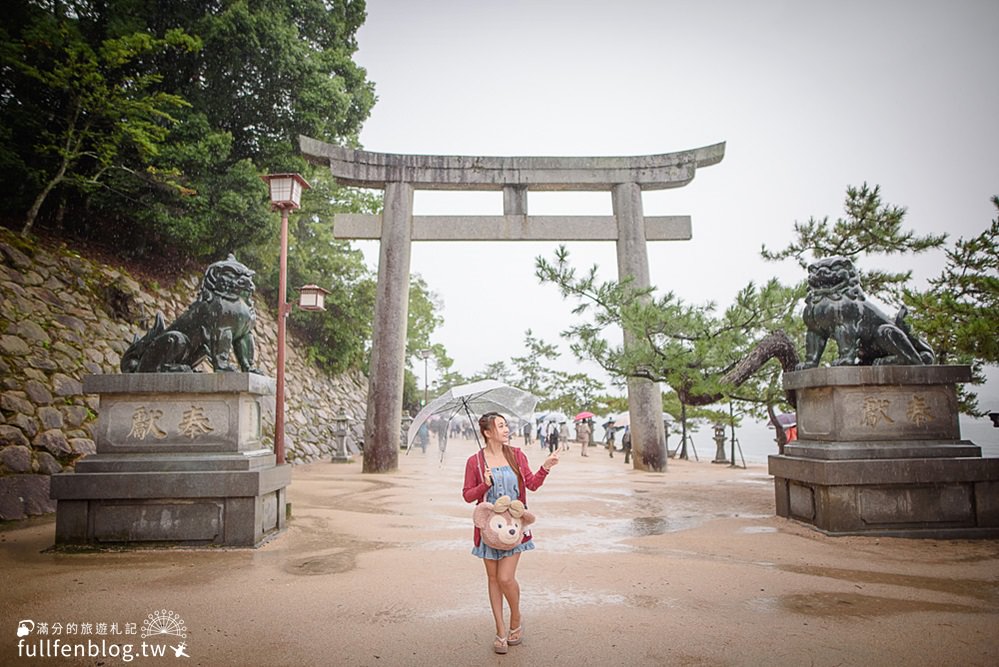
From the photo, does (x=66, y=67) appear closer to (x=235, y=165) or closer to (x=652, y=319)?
(x=235, y=165)

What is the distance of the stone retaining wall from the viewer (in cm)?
711

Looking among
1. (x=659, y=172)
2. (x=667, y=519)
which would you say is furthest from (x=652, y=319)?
(x=659, y=172)

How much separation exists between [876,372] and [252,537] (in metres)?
6.48

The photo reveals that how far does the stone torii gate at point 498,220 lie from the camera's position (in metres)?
12.0

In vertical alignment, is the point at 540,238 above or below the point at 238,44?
below

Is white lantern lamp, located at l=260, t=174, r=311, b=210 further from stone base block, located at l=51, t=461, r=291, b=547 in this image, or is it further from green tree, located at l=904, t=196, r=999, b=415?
green tree, located at l=904, t=196, r=999, b=415

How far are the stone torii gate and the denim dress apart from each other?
360 inches

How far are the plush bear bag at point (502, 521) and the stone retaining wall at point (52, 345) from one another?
677 centimetres

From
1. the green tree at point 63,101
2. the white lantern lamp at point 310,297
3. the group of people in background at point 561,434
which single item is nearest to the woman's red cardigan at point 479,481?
the white lantern lamp at point 310,297

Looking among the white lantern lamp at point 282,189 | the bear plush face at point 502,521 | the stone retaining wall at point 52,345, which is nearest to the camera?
the bear plush face at point 502,521

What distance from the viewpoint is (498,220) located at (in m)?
12.4

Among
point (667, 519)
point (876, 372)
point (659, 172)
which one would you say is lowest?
point (667, 519)

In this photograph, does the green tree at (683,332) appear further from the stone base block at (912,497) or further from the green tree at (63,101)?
the green tree at (63,101)

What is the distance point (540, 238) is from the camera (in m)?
12.4
